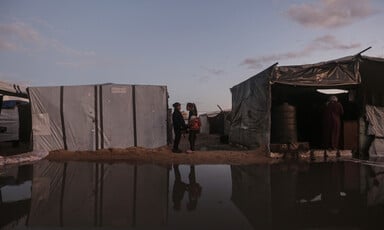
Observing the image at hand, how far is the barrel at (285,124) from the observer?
44.1 ft

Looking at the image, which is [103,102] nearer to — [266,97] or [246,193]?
[266,97]

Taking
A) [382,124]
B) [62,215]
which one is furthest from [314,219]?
[382,124]

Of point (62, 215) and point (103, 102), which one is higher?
point (103, 102)

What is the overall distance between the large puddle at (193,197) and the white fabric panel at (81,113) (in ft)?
11.6

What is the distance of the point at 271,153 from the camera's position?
1266 cm

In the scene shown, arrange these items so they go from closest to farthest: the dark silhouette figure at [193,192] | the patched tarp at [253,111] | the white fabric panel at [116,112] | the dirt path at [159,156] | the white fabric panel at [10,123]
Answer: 1. the dark silhouette figure at [193,192]
2. the dirt path at [159,156]
3. the patched tarp at [253,111]
4. the white fabric panel at [116,112]
5. the white fabric panel at [10,123]

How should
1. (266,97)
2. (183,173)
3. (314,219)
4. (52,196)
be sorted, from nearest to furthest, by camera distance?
(314,219)
(52,196)
(183,173)
(266,97)

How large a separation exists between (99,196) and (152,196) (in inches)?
37.9

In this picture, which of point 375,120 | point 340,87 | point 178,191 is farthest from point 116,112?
point 375,120

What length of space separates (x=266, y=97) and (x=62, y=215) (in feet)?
30.0

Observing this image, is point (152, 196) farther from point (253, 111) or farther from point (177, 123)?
point (253, 111)

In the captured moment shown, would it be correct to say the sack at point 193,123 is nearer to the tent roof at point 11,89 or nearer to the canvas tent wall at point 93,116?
the canvas tent wall at point 93,116

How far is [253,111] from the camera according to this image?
14.9 meters

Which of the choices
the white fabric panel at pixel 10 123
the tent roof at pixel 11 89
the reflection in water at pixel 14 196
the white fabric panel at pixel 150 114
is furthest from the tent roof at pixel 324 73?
the white fabric panel at pixel 10 123
